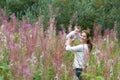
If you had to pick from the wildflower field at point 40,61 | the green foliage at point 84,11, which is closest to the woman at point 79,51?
the wildflower field at point 40,61

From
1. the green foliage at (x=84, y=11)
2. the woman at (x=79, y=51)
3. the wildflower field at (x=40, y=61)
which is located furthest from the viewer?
the green foliage at (x=84, y=11)

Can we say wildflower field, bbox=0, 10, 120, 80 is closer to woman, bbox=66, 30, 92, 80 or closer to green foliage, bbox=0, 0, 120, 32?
woman, bbox=66, 30, 92, 80

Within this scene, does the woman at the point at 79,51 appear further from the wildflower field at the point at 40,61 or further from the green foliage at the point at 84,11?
the green foliage at the point at 84,11

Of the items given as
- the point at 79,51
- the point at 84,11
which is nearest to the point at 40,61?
the point at 79,51

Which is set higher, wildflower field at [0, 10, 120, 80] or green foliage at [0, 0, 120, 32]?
green foliage at [0, 0, 120, 32]

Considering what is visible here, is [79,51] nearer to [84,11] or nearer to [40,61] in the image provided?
[40,61]

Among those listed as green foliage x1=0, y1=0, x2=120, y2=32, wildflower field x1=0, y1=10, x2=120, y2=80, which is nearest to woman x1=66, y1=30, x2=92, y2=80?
wildflower field x1=0, y1=10, x2=120, y2=80

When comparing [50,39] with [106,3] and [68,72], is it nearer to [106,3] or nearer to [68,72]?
[68,72]

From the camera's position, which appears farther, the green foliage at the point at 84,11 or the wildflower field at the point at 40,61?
the green foliage at the point at 84,11

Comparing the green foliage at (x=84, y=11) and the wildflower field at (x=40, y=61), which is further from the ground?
the green foliage at (x=84, y=11)

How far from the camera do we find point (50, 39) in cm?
616

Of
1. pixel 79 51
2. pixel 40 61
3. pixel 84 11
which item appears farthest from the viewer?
pixel 84 11

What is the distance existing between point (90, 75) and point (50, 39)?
5.03ft

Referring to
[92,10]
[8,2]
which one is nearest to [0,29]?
[92,10]
